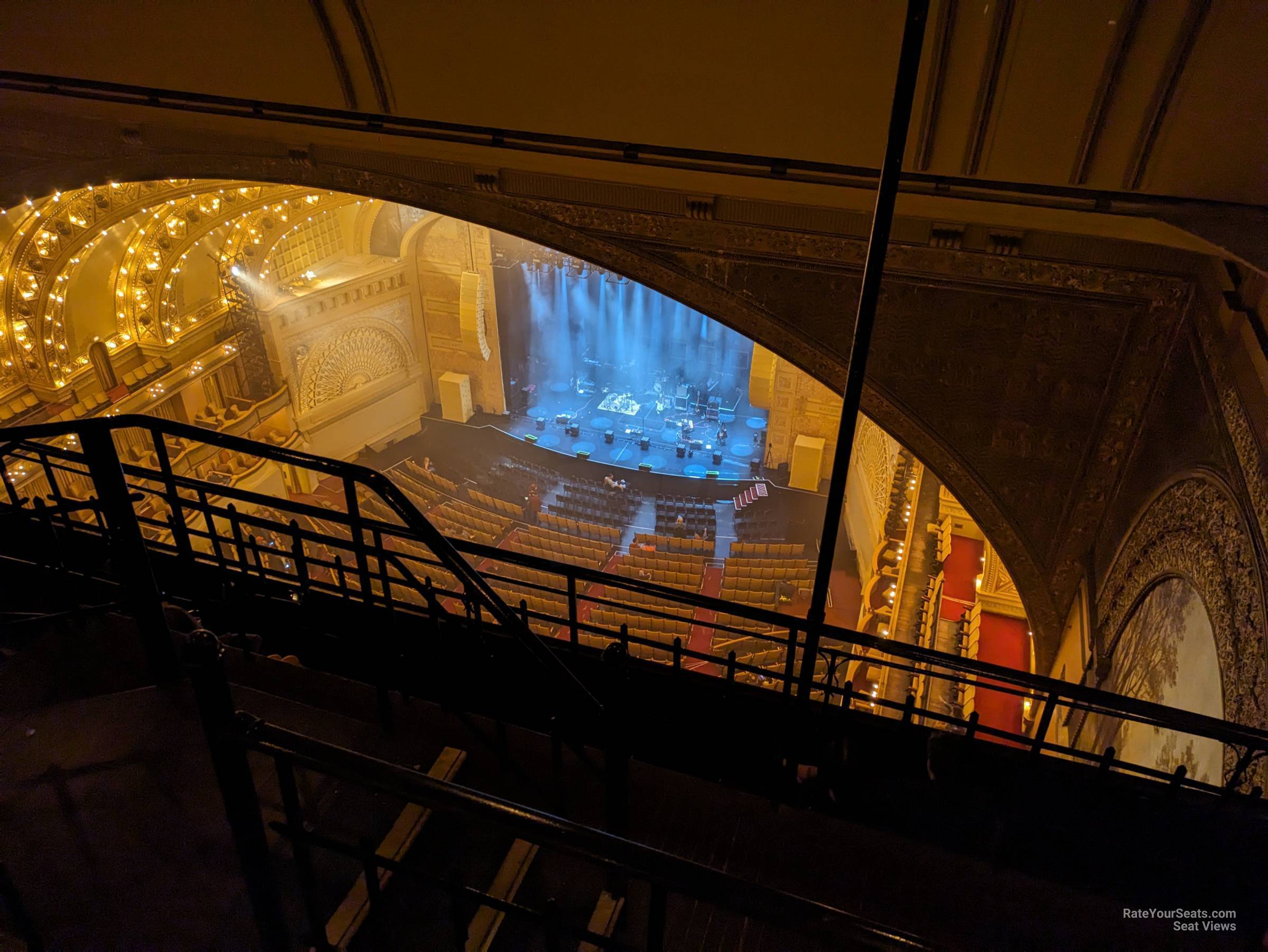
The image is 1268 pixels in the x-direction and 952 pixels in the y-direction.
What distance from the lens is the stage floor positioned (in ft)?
47.3

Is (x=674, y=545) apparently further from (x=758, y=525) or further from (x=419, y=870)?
(x=419, y=870)

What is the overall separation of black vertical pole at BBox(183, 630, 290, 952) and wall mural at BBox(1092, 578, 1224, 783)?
304 cm

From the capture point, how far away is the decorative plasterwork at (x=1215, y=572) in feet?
7.81

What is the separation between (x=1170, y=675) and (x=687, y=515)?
32.0 feet

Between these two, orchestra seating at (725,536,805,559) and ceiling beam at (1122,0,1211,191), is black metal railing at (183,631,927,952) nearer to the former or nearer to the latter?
ceiling beam at (1122,0,1211,191)

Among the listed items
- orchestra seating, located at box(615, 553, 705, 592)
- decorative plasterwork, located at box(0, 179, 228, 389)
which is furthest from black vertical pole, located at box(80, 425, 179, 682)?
orchestra seating, located at box(615, 553, 705, 592)

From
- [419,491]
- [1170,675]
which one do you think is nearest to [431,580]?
[1170,675]

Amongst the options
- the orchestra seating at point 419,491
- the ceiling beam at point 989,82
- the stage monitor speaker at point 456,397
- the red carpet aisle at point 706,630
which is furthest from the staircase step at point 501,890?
the stage monitor speaker at point 456,397

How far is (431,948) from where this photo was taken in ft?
5.80

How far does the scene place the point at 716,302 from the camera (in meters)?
4.38

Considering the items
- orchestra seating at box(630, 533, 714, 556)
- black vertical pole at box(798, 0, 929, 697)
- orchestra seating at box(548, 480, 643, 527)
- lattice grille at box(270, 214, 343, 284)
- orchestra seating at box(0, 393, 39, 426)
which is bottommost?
orchestra seating at box(548, 480, 643, 527)

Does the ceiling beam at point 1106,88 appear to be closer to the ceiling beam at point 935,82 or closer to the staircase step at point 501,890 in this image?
the ceiling beam at point 935,82

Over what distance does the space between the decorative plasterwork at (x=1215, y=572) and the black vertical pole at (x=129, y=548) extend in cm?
331

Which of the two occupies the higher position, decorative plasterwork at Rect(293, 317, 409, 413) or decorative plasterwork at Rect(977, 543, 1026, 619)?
decorative plasterwork at Rect(977, 543, 1026, 619)
